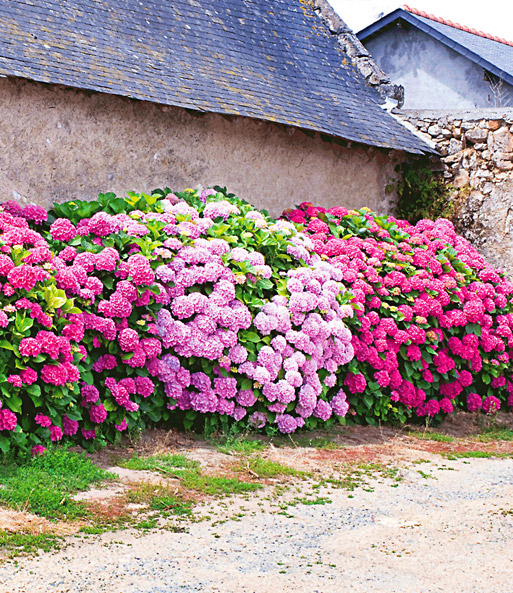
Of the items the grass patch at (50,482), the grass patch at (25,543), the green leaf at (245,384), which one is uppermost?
the green leaf at (245,384)

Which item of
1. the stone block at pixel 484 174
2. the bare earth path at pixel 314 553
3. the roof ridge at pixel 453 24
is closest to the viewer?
the bare earth path at pixel 314 553

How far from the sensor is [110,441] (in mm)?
5961

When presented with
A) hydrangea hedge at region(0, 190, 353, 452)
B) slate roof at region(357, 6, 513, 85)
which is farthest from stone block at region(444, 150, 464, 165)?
slate roof at region(357, 6, 513, 85)

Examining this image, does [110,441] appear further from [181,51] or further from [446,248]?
[181,51]

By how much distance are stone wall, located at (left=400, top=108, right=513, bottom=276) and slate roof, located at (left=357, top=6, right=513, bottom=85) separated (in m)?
7.96

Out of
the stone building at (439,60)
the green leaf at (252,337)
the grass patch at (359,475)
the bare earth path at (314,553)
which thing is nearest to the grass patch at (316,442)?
the grass patch at (359,475)

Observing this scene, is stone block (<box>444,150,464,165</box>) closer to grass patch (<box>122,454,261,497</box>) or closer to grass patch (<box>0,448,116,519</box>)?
grass patch (<box>122,454,261,497</box>)

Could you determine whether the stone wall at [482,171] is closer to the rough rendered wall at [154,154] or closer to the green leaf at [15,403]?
the rough rendered wall at [154,154]

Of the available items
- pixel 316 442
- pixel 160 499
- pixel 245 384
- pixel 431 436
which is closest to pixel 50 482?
pixel 160 499

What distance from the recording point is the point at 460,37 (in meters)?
19.2

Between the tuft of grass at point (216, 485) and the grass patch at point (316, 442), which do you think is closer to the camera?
the tuft of grass at point (216, 485)

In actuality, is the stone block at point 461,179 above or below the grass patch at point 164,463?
above

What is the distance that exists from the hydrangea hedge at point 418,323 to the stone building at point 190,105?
4.85 feet

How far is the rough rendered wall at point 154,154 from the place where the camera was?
760cm
